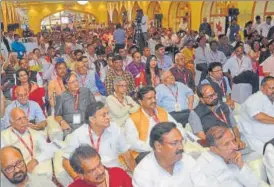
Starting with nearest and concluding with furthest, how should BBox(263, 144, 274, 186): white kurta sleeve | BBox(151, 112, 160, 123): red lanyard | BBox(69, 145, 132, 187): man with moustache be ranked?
BBox(69, 145, 132, 187): man with moustache → BBox(263, 144, 274, 186): white kurta sleeve → BBox(151, 112, 160, 123): red lanyard

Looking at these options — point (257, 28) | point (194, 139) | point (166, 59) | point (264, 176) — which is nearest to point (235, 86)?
point (166, 59)

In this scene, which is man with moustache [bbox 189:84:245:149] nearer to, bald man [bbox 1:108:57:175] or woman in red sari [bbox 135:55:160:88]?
bald man [bbox 1:108:57:175]

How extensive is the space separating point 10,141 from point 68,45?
5.53 m

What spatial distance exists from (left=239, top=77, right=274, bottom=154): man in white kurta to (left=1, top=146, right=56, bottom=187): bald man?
6.42 ft

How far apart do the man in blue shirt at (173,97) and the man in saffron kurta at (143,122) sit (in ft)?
3.41

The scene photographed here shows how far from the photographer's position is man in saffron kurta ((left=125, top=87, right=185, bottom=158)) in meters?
3.27

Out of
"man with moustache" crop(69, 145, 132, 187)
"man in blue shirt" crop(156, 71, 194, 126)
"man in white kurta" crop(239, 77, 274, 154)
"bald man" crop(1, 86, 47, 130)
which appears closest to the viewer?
"man with moustache" crop(69, 145, 132, 187)

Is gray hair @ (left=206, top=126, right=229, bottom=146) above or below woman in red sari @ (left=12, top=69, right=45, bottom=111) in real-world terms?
above

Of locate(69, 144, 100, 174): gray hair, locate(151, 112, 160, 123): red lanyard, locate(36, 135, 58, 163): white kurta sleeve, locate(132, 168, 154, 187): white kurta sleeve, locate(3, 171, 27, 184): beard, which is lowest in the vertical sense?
locate(36, 135, 58, 163): white kurta sleeve

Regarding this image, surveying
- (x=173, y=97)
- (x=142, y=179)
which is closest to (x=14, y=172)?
(x=142, y=179)

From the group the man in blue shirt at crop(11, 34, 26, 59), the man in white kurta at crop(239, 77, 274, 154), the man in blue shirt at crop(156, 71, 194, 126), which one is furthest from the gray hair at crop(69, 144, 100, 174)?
the man in blue shirt at crop(11, 34, 26, 59)

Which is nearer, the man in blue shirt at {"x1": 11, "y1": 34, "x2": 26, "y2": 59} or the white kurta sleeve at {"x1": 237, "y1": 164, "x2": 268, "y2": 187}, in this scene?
the white kurta sleeve at {"x1": 237, "y1": 164, "x2": 268, "y2": 187}

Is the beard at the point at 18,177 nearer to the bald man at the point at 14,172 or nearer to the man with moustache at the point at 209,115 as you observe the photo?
the bald man at the point at 14,172

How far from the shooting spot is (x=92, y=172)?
2.29 metres
